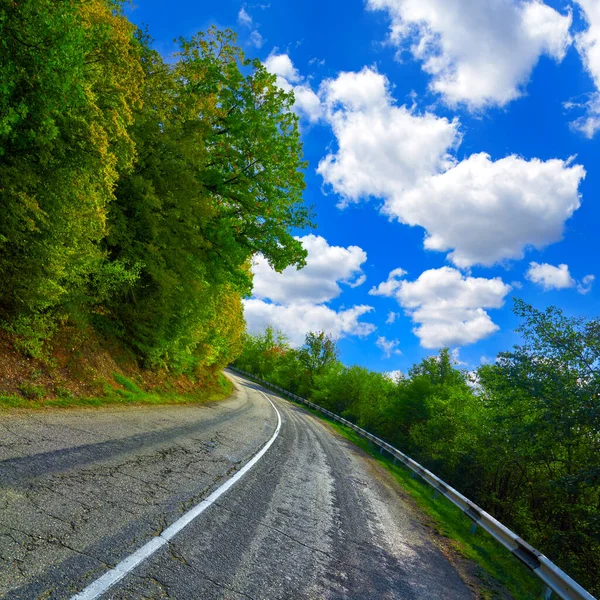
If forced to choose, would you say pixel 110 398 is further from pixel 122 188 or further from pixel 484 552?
pixel 484 552

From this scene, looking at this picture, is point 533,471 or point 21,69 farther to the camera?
point 533,471

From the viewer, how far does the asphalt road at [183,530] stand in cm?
331

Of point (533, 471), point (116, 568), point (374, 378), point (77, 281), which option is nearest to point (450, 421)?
point (533, 471)

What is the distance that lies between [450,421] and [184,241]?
15.5 m

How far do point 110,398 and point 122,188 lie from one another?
7322mm

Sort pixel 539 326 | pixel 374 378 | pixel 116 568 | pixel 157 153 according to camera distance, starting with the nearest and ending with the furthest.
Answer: pixel 116 568, pixel 539 326, pixel 157 153, pixel 374 378

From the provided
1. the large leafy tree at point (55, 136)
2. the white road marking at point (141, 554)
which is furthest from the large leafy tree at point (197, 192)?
the white road marking at point (141, 554)

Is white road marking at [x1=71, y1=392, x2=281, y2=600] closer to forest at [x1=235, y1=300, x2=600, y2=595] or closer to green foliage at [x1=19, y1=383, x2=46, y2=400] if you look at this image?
green foliage at [x1=19, y1=383, x2=46, y2=400]

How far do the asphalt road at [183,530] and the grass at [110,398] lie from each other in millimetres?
710

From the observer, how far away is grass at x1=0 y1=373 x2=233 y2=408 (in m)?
8.73

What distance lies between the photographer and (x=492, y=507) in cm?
1459

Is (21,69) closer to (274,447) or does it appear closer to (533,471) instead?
(274,447)

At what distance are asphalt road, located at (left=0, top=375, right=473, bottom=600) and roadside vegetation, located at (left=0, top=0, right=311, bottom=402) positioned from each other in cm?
370

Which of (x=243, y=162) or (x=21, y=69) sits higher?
(x=243, y=162)
